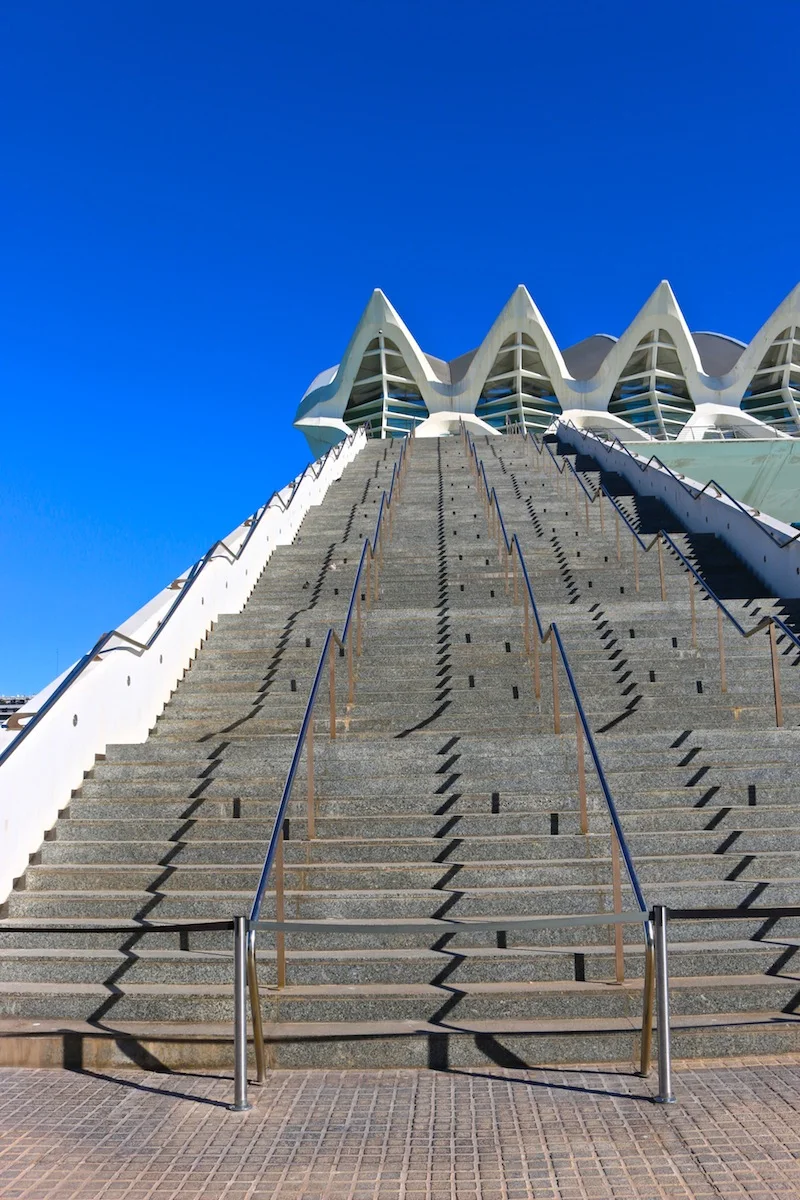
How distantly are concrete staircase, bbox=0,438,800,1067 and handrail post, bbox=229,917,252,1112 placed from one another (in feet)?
1.47

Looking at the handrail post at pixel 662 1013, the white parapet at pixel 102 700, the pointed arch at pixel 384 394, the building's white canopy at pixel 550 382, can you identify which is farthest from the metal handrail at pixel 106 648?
the pointed arch at pixel 384 394

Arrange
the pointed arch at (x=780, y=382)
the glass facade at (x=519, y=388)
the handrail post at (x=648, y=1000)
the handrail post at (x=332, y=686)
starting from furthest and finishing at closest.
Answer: the glass facade at (x=519, y=388) < the pointed arch at (x=780, y=382) < the handrail post at (x=332, y=686) < the handrail post at (x=648, y=1000)

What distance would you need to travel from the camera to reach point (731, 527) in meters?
13.1

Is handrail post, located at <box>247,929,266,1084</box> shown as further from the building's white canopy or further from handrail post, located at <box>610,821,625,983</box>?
the building's white canopy

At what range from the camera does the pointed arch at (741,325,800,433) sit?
6328 cm

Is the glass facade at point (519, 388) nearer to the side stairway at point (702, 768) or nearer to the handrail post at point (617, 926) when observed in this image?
the side stairway at point (702, 768)

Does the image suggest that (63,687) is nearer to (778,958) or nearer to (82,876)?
(82,876)

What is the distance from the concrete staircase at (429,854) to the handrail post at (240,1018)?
1.47 ft

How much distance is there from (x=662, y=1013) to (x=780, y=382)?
6771 centimetres

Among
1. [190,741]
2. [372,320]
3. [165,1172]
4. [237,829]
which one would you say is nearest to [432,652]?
[190,741]

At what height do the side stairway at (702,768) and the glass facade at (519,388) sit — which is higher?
the glass facade at (519,388)

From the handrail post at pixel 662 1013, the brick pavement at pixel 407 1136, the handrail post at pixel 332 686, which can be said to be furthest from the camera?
the handrail post at pixel 332 686

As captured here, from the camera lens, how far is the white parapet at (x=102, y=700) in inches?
226

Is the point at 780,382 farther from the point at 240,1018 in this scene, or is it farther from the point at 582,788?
the point at 240,1018
